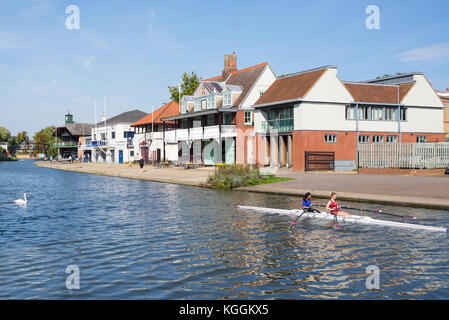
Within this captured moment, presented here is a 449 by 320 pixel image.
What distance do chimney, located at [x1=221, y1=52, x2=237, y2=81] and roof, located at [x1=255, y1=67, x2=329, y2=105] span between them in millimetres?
12832

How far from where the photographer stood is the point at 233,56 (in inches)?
2530

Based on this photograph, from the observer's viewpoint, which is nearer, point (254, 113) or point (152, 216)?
point (152, 216)

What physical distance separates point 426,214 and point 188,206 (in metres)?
10.8

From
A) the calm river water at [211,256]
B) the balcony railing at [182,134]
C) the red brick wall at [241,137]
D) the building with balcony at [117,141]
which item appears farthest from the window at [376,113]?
the building with balcony at [117,141]

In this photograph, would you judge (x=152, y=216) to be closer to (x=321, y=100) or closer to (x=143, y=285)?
(x=143, y=285)

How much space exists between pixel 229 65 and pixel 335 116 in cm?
2359

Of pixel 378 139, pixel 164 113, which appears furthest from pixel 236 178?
pixel 164 113

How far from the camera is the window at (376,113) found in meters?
46.7

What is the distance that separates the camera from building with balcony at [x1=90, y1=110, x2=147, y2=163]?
273 feet

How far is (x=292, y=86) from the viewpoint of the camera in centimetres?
4675

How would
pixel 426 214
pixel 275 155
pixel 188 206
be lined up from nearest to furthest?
pixel 426 214, pixel 188 206, pixel 275 155

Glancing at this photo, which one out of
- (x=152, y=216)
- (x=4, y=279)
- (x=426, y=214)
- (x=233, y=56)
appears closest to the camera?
(x=4, y=279)

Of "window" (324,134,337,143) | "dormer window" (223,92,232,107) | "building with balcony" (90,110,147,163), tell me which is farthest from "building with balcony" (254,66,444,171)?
"building with balcony" (90,110,147,163)
